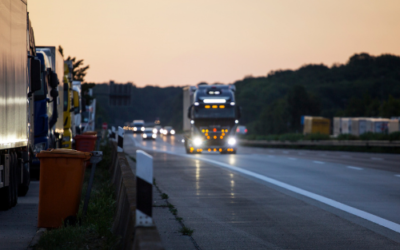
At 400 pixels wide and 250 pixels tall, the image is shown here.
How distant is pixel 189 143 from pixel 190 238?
25.4 metres

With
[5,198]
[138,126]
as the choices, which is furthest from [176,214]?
[138,126]

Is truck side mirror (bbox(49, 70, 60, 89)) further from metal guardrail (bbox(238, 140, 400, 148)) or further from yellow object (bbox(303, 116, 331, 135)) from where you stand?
yellow object (bbox(303, 116, 331, 135))

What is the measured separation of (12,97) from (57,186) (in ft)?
7.64

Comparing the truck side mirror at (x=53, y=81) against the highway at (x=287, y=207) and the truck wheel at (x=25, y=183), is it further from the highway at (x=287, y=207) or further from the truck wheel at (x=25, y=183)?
the truck wheel at (x=25, y=183)

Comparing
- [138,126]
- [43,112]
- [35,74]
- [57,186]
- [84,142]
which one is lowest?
[57,186]

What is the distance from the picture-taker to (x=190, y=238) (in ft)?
24.0

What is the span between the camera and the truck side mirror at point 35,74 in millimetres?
11156

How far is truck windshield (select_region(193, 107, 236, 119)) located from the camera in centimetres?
3139

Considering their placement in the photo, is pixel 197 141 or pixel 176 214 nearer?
pixel 176 214

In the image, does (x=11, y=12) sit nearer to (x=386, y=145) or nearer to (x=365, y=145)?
(x=386, y=145)

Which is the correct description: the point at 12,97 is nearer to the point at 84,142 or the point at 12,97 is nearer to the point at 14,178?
the point at 14,178

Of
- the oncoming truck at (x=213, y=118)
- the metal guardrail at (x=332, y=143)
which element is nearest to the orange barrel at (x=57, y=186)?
the oncoming truck at (x=213, y=118)

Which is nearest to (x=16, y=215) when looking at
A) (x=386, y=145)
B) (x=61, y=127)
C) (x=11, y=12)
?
(x=11, y=12)

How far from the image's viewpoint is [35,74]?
37.0ft
